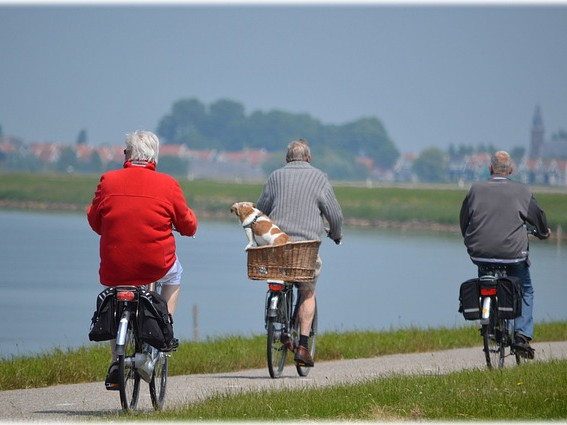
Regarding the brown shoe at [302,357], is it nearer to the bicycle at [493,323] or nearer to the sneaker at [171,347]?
the bicycle at [493,323]

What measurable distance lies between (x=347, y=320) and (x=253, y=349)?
1569cm

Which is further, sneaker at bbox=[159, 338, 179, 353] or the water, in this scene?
the water

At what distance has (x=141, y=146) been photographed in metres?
7.66

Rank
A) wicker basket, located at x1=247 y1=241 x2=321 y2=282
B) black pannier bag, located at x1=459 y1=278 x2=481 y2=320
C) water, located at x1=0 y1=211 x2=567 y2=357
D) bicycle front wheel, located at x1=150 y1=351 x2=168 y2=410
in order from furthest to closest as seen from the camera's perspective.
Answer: water, located at x1=0 y1=211 x2=567 y2=357, black pannier bag, located at x1=459 y1=278 x2=481 y2=320, wicker basket, located at x1=247 y1=241 x2=321 y2=282, bicycle front wheel, located at x1=150 y1=351 x2=168 y2=410

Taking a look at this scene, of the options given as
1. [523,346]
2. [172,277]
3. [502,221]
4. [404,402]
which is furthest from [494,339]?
[172,277]

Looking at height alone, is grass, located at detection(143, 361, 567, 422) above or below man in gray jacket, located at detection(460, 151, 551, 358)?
below

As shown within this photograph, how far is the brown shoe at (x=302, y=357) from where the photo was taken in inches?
408

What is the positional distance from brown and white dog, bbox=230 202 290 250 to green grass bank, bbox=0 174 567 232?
224ft

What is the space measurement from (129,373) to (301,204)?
2.97 meters

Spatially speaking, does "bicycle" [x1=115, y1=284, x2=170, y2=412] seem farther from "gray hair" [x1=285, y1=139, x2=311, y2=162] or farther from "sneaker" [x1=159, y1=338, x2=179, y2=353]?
"gray hair" [x1=285, y1=139, x2=311, y2=162]

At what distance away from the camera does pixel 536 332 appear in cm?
1565

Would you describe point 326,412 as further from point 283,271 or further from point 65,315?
point 65,315

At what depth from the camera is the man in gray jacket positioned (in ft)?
34.1

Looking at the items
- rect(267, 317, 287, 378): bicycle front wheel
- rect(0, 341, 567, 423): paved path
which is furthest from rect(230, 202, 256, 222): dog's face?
rect(0, 341, 567, 423): paved path
